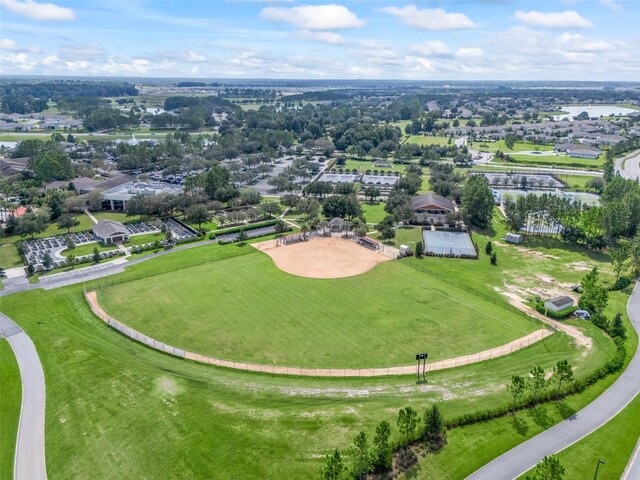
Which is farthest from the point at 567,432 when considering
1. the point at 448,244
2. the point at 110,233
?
the point at 110,233

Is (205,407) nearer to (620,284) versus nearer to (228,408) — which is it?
(228,408)

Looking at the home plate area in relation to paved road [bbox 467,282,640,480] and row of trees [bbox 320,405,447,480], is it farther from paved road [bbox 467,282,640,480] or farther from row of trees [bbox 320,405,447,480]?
paved road [bbox 467,282,640,480]

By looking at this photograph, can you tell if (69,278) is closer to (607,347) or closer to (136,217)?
(136,217)

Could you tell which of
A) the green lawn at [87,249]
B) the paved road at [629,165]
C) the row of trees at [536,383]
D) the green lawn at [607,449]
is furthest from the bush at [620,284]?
the paved road at [629,165]

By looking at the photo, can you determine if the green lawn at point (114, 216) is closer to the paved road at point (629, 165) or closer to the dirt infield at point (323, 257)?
the dirt infield at point (323, 257)

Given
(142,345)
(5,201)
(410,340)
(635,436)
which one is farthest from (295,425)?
(5,201)

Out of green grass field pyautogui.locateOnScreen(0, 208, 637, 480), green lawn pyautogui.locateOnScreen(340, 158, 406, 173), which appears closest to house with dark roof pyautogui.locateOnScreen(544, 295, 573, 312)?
green grass field pyautogui.locateOnScreen(0, 208, 637, 480)
